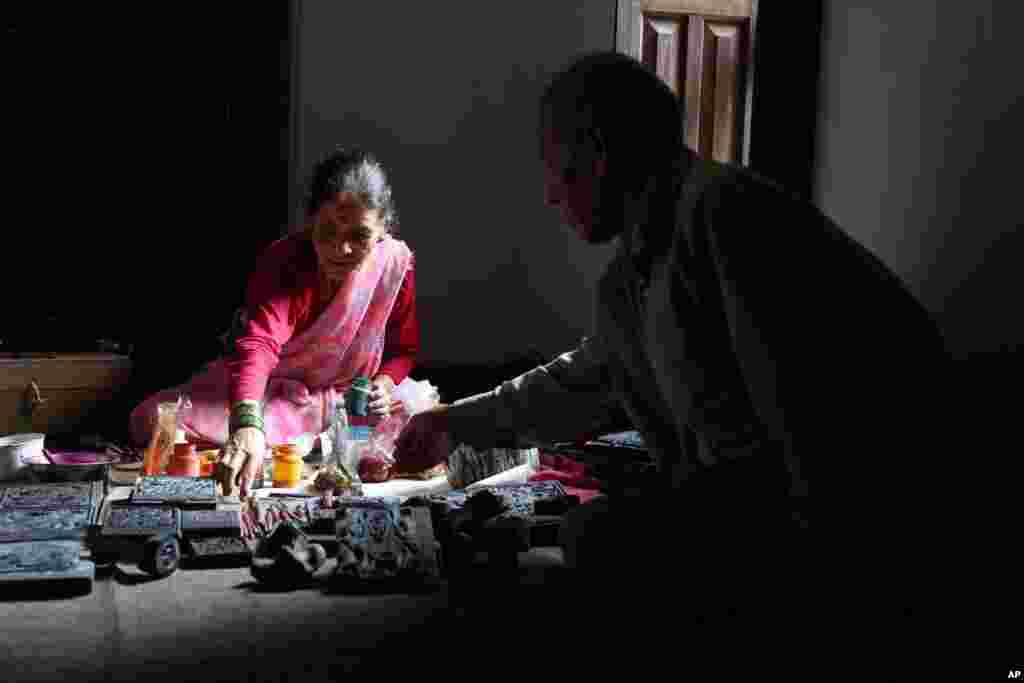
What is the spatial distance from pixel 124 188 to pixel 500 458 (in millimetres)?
2007

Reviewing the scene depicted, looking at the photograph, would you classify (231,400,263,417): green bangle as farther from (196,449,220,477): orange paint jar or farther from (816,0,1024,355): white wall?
(816,0,1024,355): white wall

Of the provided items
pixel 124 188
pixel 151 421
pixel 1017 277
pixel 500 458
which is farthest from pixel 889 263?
pixel 124 188

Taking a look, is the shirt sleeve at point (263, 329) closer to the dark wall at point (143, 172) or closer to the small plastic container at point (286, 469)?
the small plastic container at point (286, 469)

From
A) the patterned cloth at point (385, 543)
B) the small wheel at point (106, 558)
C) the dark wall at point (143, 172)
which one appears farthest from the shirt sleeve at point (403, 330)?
the small wheel at point (106, 558)

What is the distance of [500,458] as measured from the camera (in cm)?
282

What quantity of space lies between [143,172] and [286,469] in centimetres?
180

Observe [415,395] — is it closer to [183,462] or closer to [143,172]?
[183,462]

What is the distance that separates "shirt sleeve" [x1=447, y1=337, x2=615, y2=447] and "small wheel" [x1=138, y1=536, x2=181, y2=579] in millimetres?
552

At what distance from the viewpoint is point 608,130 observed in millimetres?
1737

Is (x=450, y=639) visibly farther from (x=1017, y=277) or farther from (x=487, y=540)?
(x=1017, y=277)

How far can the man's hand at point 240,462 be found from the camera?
7.66 feet

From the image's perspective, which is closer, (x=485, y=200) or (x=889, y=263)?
(x=889, y=263)

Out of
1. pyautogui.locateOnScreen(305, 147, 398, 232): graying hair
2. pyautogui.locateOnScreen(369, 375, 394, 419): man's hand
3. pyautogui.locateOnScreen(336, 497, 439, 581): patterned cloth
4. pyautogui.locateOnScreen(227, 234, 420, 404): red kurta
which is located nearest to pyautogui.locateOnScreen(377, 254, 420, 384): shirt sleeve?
pyautogui.locateOnScreen(227, 234, 420, 404): red kurta

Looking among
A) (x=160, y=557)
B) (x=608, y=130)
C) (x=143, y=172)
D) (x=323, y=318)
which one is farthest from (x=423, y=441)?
(x=143, y=172)
